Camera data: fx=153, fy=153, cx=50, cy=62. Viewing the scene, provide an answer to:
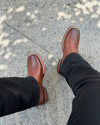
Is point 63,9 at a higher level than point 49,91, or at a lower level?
higher

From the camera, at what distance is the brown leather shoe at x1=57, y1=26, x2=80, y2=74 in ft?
5.49

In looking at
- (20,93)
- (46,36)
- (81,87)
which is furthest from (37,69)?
(81,87)

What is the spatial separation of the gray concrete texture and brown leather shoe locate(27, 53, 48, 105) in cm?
9

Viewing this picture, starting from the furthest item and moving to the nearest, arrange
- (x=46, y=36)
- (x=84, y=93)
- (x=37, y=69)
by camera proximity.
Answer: (x=46, y=36) → (x=37, y=69) → (x=84, y=93)

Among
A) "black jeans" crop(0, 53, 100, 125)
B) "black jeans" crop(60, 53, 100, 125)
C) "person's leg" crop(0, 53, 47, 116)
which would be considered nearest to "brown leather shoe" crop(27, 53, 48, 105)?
"person's leg" crop(0, 53, 47, 116)

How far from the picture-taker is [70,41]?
1.76 m

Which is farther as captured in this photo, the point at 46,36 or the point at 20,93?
Result: the point at 46,36

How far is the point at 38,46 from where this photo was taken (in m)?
1.81

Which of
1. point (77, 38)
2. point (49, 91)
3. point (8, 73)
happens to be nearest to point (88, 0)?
point (77, 38)

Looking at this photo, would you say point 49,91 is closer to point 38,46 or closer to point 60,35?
point 38,46

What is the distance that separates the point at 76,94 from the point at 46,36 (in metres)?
0.89

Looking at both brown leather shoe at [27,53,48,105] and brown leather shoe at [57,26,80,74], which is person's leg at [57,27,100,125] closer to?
brown leather shoe at [57,26,80,74]

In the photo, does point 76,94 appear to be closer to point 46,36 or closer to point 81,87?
point 81,87

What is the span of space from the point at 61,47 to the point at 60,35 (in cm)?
16
